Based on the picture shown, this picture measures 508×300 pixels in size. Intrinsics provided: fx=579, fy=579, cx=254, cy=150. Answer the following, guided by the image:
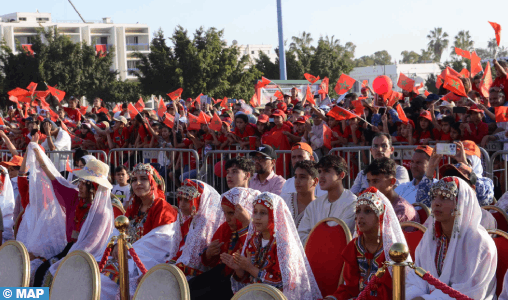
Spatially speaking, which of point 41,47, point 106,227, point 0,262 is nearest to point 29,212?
point 106,227

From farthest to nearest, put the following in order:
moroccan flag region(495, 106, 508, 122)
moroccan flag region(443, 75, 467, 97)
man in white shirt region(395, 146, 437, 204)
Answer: moroccan flag region(443, 75, 467, 97) → moroccan flag region(495, 106, 508, 122) → man in white shirt region(395, 146, 437, 204)

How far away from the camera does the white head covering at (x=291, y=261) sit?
3.47m

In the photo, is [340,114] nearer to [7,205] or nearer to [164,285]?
[7,205]

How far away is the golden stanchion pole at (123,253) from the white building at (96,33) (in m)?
70.5

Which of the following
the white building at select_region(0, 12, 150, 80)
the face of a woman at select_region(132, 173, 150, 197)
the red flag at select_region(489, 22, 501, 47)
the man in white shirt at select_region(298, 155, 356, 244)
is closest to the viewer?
the man in white shirt at select_region(298, 155, 356, 244)

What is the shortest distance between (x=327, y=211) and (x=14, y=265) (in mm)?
2369

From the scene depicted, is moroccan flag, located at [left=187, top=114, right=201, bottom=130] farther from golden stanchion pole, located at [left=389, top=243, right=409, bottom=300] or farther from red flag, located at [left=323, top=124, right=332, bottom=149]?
golden stanchion pole, located at [left=389, top=243, right=409, bottom=300]

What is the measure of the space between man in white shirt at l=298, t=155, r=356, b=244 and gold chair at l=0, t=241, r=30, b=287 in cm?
205

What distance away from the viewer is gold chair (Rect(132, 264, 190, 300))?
10.2 feet

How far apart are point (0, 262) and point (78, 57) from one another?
34.0 meters

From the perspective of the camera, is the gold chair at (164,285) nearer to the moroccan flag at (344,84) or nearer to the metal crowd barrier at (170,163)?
the metal crowd barrier at (170,163)

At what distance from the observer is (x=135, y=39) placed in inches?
3364

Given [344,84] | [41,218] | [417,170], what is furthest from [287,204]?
[344,84]

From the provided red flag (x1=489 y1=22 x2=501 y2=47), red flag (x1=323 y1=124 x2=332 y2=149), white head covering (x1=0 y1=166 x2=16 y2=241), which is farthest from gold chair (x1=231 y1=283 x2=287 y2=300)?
red flag (x1=489 y1=22 x2=501 y2=47)
